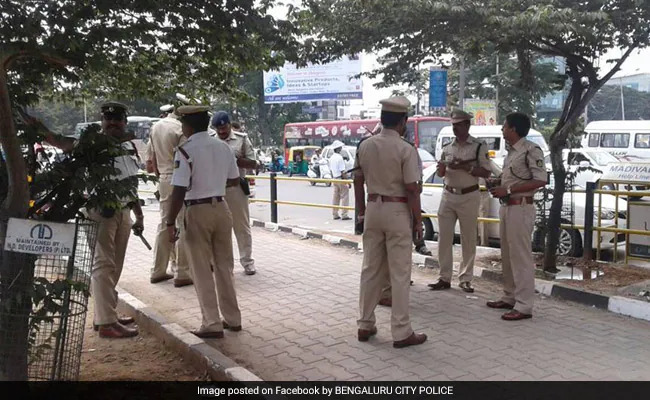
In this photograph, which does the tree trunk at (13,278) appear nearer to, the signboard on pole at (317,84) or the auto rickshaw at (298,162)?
the signboard on pole at (317,84)

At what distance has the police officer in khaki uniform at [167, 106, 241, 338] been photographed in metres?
4.65

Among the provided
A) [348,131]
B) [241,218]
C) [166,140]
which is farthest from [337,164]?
[348,131]

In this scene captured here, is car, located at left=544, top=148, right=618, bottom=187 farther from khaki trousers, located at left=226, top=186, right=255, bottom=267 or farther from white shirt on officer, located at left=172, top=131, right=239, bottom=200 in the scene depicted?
khaki trousers, located at left=226, top=186, right=255, bottom=267

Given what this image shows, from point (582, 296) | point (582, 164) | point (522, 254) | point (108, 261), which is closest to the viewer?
point (108, 261)

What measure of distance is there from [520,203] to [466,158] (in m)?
0.96

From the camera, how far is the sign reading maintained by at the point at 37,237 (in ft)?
11.3

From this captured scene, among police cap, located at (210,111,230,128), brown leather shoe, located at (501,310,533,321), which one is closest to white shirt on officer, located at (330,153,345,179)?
police cap, located at (210,111,230,128)

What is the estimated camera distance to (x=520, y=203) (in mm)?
5328

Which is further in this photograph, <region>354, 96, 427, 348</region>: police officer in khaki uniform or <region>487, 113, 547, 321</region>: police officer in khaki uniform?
<region>487, 113, 547, 321</region>: police officer in khaki uniform

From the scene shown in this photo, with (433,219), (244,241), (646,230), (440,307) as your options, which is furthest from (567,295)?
(433,219)

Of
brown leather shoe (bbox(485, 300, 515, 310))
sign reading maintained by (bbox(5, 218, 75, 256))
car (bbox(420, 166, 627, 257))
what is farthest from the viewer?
car (bbox(420, 166, 627, 257))

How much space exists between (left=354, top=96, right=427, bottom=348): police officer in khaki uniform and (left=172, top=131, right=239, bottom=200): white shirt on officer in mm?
1147

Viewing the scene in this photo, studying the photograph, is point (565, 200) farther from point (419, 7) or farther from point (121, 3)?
point (121, 3)

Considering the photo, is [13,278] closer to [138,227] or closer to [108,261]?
[108,261]
